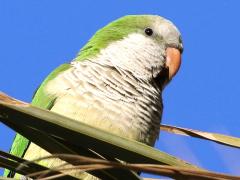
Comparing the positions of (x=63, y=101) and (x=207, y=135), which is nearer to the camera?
(x=207, y=135)

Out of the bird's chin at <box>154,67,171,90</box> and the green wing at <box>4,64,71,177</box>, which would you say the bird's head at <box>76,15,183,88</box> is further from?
the green wing at <box>4,64,71,177</box>

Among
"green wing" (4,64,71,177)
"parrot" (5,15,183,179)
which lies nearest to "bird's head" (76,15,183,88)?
"parrot" (5,15,183,179)

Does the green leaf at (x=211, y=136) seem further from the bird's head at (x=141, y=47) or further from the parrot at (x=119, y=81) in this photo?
the bird's head at (x=141, y=47)

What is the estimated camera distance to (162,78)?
4020 millimetres

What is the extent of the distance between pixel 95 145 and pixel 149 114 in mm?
2350

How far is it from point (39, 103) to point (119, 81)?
1.94 feet

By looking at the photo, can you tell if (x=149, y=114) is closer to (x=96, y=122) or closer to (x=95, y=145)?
(x=96, y=122)

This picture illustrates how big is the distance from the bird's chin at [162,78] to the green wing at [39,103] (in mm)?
Result: 777

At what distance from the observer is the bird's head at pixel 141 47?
3.84 m

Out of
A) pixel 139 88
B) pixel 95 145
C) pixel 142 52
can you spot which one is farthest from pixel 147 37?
pixel 95 145

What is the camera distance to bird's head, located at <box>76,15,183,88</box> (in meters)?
3.84

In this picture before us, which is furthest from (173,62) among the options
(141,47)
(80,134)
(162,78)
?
(80,134)

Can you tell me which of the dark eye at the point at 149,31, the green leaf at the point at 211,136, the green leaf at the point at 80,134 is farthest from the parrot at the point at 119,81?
the green leaf at the point at 80,134

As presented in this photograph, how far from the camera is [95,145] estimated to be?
3.40 ft
